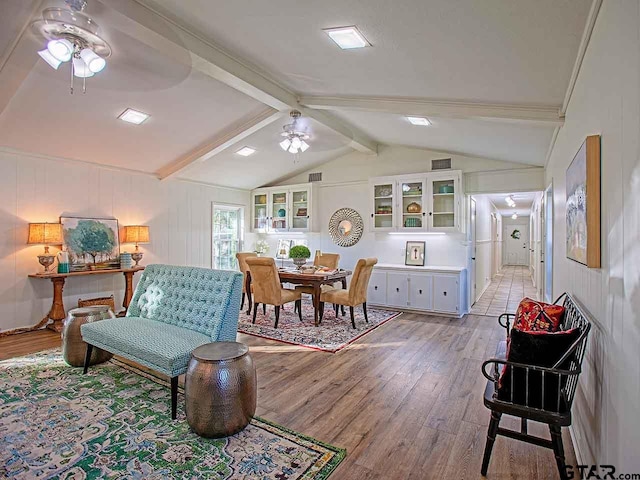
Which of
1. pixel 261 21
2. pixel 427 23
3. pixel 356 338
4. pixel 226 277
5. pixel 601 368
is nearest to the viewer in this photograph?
pixel 601 368

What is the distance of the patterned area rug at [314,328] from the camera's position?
4254mm

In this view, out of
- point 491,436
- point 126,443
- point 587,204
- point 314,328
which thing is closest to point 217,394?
point 126,443

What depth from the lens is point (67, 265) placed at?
15.6 ft

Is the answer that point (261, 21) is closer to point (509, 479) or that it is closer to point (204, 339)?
point (204, 339)

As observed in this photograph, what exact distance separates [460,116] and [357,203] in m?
3.51

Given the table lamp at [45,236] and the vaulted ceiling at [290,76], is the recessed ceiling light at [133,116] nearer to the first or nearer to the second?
the vaulted ceiling at [290,76]

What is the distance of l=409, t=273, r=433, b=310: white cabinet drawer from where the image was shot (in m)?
5.76

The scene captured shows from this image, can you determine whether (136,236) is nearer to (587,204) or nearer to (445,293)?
(445,293)

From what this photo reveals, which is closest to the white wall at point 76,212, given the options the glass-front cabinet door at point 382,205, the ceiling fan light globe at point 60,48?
the ceiling fan light globe at point 60,48

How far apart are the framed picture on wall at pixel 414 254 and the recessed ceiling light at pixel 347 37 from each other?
4.23 metres

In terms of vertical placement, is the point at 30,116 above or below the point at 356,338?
above

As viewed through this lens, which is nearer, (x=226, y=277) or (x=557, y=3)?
(x=557, y=3)

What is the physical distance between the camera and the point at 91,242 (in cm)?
522

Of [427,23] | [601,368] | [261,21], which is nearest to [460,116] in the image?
[427,23]
